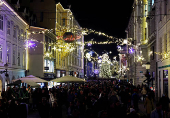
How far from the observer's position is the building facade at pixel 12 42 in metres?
28.2

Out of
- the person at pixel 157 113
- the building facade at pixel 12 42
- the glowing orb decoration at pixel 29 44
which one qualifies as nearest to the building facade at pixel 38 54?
the glowing orb decoration at pixel 29 44

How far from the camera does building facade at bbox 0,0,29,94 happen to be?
28203 millimetres

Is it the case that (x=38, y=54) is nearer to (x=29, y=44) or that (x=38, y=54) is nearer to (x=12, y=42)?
(x=29, y=44)

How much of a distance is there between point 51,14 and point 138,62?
16.9 m

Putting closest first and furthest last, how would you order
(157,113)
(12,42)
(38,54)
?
(157,113)
(12,42)
(38,54)

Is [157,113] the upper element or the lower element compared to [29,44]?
lower

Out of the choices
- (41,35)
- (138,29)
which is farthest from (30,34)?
(138,29)

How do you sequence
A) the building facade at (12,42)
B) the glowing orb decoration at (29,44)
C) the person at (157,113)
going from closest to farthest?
the person at (157,113)
the building facade at (12,42)
the glowing orb decoration at (29,44)

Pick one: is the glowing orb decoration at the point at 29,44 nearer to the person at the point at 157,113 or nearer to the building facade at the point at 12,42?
the building facade at the point at 12,42

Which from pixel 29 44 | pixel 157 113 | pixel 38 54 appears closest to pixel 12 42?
pixel 29 44

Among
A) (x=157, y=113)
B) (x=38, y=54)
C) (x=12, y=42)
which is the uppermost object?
(x=12, y=42)

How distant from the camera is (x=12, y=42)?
104 ft

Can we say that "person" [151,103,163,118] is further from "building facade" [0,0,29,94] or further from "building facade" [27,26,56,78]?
"building facade" [27,26,56,78]

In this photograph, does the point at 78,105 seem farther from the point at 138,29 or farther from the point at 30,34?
the point at 138,29
